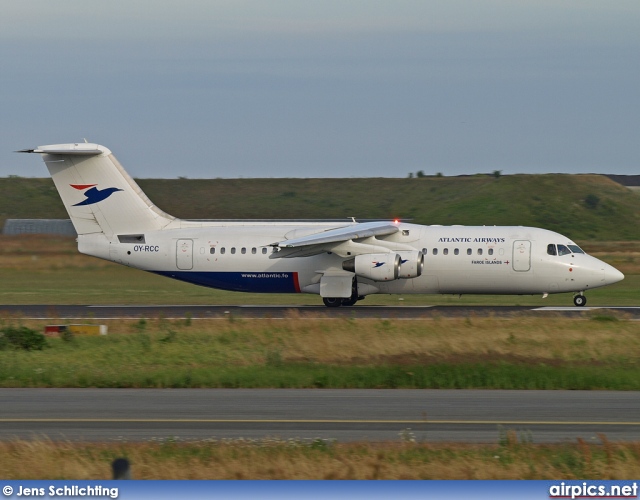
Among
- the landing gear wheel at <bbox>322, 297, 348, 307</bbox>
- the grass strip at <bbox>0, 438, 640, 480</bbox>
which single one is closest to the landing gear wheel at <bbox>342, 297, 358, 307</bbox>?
the landing gear wheel at <bbox>322, 297, 348, 307</bbox>

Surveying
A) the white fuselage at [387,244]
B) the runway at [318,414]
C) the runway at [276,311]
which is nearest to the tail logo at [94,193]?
the white fuselage at [387,244]

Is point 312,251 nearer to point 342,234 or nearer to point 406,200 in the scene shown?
point 342,234

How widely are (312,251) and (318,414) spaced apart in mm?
19425

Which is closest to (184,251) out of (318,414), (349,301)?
(349,301)

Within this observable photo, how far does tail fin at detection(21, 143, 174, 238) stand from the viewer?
119 ft

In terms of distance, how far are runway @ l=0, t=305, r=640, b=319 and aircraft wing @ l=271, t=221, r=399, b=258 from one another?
6.69 ft

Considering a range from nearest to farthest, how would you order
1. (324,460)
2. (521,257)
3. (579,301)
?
(324,460)
(521,257)
(579,301)

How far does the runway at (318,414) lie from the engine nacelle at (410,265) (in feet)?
51.4

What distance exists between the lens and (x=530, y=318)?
28.8 meters

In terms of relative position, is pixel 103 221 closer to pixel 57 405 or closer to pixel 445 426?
pixel 57 405

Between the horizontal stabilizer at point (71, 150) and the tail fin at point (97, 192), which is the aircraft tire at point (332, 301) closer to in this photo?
the tail fin at point (97, 192)

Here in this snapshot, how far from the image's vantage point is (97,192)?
3631cm

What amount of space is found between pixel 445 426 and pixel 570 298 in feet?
95.4

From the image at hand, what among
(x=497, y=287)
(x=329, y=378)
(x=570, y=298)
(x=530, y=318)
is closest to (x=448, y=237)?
(x=497, y=287)
